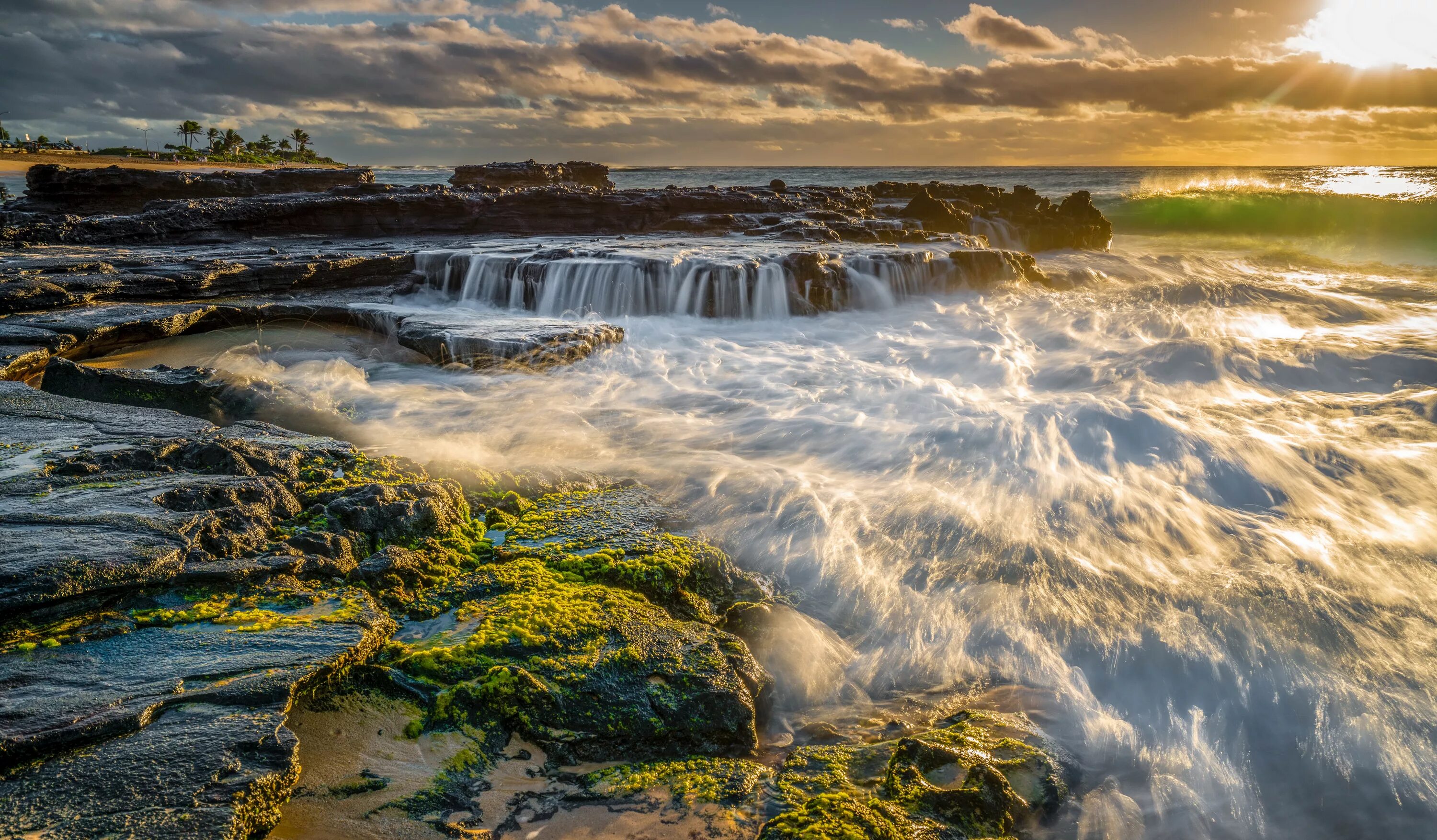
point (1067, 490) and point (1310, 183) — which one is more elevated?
point (1310, 183)

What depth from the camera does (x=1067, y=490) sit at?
19.4 feet

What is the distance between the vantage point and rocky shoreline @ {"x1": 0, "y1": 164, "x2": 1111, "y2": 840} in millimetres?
2297

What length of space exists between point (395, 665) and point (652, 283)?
1083cm

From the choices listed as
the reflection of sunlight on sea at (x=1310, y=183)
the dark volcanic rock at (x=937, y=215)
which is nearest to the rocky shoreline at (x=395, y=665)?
the dark volcanic rock at (x=937, y=215)

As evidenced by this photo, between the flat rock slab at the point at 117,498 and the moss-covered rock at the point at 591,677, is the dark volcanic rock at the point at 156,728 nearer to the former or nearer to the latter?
the flat rock slab at the point at 117,498

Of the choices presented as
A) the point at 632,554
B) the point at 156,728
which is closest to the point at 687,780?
the point at 632,554

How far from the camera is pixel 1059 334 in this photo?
12.6 m

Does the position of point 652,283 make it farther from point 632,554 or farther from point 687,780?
point 687,780

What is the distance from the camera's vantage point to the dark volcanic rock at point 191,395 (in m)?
5.83

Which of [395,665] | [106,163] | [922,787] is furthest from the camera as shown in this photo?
[106,163]

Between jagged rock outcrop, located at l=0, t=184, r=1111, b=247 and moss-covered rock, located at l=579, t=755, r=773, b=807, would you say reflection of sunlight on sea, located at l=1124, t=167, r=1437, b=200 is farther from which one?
moss-covered rock, located at l=579, t=755, r=773, b=807

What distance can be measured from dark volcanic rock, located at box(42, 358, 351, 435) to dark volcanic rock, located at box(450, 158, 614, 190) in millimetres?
27337

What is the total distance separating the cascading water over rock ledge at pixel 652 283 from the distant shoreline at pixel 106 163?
159 ft

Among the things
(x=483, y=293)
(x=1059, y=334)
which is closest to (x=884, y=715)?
(x=1059, y=334)
